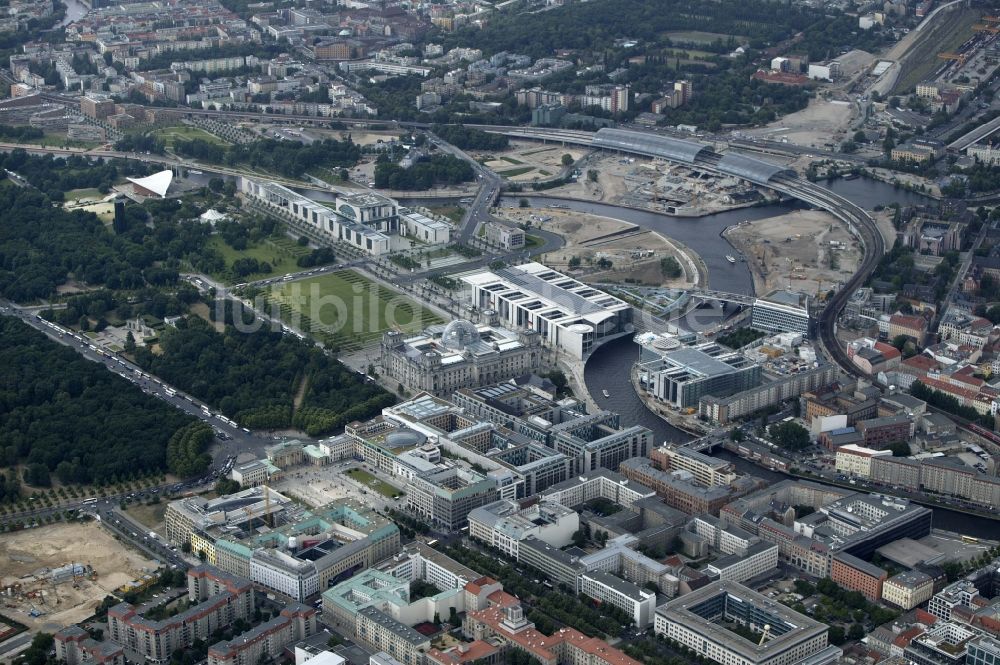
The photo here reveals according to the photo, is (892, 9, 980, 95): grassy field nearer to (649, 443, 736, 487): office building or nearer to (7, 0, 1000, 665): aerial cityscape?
(7, 0, 1000, 665): aerial cityscape

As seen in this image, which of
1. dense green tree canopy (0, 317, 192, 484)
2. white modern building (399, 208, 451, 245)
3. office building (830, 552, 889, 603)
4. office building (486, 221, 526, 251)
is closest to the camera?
office building (830, 552, 889, 603)

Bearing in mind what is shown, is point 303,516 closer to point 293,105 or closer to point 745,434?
point 745,434

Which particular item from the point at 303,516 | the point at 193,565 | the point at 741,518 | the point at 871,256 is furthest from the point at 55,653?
the point at 871,256

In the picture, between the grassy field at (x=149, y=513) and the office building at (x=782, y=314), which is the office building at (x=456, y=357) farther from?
the grassy field at (x=149, y=513)

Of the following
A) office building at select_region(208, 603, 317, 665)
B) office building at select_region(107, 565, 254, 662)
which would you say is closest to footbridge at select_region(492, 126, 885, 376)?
office building at select_region(208, 603, 317, 665)

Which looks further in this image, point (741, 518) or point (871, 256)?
point (871, 256)

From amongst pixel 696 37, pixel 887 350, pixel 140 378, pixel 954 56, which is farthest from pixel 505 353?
pixel 696 37
